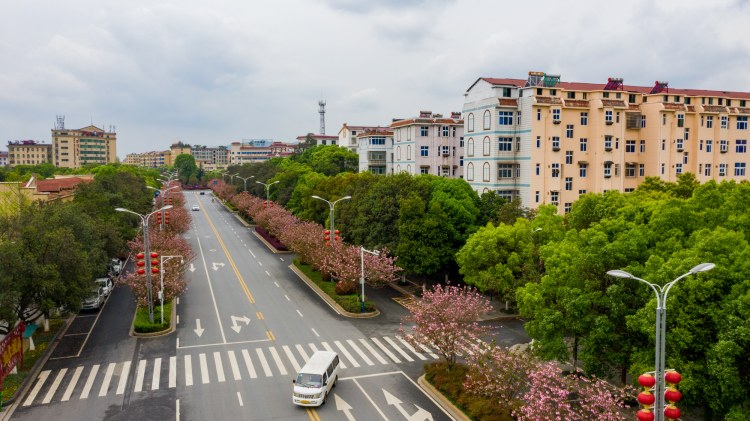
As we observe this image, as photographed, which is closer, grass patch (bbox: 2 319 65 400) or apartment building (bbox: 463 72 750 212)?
grass patch (bbox: 2 319 65 400)

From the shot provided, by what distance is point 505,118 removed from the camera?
50875mm

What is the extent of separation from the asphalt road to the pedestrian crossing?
5cm

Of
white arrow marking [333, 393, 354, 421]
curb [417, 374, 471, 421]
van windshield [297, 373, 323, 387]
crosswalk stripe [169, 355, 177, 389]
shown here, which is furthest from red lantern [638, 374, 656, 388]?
crosswalk stripe [169, 355, 177, 389]

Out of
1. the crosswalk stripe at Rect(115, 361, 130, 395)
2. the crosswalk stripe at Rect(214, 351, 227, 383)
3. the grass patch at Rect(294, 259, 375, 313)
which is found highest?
the grass patch at Rect(294, 259, 375, 313)

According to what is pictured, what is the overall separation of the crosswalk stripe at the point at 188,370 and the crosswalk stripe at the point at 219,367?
1171 millimetres

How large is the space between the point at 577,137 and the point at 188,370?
39.4 metres

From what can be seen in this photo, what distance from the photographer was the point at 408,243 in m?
40.8

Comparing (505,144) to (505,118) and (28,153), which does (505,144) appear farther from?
(28,153)

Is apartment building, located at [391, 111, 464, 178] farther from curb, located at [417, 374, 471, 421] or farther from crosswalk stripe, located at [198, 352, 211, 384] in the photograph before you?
curb, located at [417, 374, 471, 421]

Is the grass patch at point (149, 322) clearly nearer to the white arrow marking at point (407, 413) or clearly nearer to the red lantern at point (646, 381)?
the white arrow marking at point (407, 413)

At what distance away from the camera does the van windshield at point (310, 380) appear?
75.2 ft

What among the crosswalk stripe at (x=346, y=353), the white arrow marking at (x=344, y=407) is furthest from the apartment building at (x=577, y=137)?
the white arrow marking at (x=344, y=407)

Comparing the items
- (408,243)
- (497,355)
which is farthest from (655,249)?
(408,243)

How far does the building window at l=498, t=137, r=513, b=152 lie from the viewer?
5112 cm
